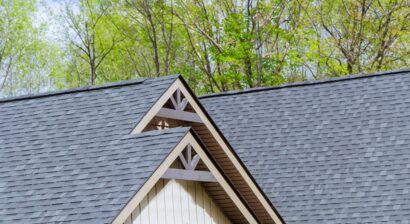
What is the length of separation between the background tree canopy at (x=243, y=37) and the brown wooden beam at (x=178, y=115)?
26.0 metres

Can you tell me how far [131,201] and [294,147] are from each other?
9.75m

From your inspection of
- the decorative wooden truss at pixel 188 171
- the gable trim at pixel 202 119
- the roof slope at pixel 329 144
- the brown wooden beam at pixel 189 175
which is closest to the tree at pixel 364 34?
the roof slope at pixel 329 144

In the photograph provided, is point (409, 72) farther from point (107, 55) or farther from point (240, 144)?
point (107, 55)

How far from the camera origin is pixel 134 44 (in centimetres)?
5184

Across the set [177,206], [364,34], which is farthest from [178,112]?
[364,34]

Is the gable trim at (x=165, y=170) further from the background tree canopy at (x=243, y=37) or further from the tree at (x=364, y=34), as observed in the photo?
the tree at (x=364, y=34)

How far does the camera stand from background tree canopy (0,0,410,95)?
42688 millimetres

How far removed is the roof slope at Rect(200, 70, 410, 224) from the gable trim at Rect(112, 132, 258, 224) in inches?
160

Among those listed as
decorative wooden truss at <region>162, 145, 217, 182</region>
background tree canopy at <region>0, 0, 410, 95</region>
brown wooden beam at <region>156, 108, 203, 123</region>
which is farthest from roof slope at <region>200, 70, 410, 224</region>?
background tree canopy at <region>0, 0, 410, 95</region>

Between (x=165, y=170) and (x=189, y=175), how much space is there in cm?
109

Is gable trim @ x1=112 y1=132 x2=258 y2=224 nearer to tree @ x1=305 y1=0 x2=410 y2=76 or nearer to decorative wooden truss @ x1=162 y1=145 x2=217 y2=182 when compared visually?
decorative wooden truss @ x1=162 y1=145 x2=217 y2=182

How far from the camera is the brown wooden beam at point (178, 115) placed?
591 inches

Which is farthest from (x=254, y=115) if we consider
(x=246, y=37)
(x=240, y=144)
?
(x=246, y=37)

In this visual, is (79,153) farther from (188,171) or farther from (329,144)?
(329,144)
